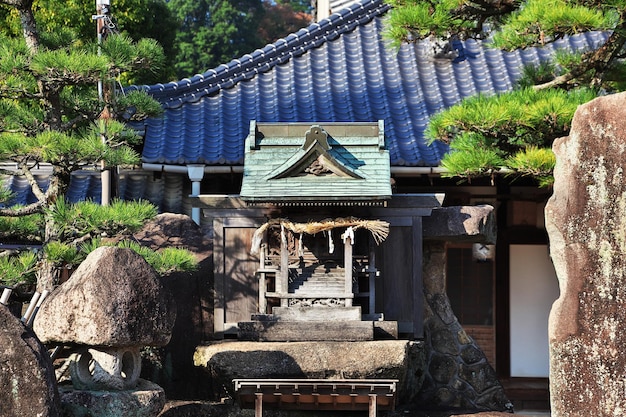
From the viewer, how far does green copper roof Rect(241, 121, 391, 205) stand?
11.0 meters

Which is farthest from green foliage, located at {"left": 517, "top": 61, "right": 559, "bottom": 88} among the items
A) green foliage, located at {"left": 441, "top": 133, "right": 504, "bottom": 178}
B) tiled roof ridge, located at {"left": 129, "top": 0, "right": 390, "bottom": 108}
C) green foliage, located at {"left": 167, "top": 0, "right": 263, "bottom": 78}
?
green foliage, located at {"left": 167, "top": 0, "right": 263, "bottom": 78}

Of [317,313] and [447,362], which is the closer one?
[317,313]

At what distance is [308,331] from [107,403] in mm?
2545

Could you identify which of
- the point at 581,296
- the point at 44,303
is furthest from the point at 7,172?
the point at 581,296

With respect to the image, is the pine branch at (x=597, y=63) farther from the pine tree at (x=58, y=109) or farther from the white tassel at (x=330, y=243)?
Result: the pine tree at (x=58, y=109)

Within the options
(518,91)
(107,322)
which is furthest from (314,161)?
(107,322)

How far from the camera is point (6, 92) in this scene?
10469 mm

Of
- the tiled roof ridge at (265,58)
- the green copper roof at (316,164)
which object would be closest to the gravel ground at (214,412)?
the green copper roof at (316,164)

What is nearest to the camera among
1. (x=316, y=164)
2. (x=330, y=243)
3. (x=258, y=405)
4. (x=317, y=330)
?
(x=258, y=405)

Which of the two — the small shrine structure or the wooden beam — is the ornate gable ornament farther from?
the wooden beam

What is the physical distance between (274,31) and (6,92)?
85.1 ft

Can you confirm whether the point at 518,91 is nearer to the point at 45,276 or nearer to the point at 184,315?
the point at 184,315

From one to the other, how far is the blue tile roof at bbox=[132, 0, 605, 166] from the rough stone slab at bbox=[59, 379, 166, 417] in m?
4.97

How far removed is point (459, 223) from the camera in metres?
12.1
